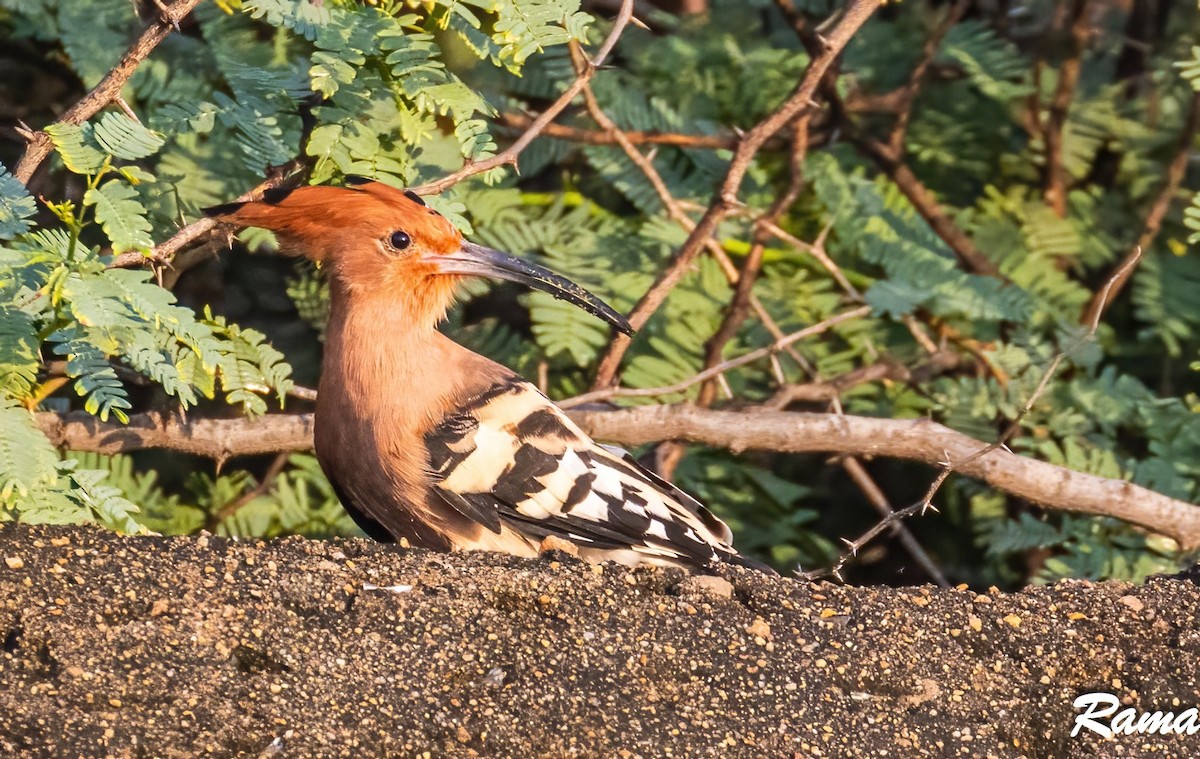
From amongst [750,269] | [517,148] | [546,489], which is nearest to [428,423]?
[546,489]

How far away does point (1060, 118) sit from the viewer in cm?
486

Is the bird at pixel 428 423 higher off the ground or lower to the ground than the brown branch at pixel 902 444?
higher

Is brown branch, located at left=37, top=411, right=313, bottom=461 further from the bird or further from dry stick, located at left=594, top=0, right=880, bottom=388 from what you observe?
dry stick, located at left=594, top=0, right=880, bottom=388

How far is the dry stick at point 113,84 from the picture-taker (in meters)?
2.70

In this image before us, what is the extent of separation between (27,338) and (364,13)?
0.91m

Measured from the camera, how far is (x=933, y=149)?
4918 millimetres

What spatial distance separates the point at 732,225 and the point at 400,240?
1482 mm

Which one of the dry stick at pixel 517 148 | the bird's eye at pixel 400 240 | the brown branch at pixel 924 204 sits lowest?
the brown branch at pixel 924 204

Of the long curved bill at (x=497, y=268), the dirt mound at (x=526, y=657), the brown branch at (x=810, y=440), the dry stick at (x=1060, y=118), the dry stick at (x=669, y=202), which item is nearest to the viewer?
the dirt mound at (x=526, y=657)

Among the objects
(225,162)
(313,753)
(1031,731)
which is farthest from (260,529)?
(1031,731)

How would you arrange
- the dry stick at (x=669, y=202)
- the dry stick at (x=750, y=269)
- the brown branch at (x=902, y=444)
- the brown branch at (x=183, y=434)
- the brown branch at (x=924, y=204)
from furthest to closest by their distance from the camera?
the brown branch at (x=924, y=204) < the dry stick at (x=750, y=269) < the dry stick at (x=669, y=202) < the brown branch at (x=902, y=444) < the brown branch at (x=183, y=434)

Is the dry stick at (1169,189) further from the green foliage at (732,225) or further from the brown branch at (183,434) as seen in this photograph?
the brown branch at (183,434)

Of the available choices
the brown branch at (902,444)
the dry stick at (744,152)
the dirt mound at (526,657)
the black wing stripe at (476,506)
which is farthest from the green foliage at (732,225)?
the dirt mound at (526,657)

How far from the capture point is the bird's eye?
3.14 m
